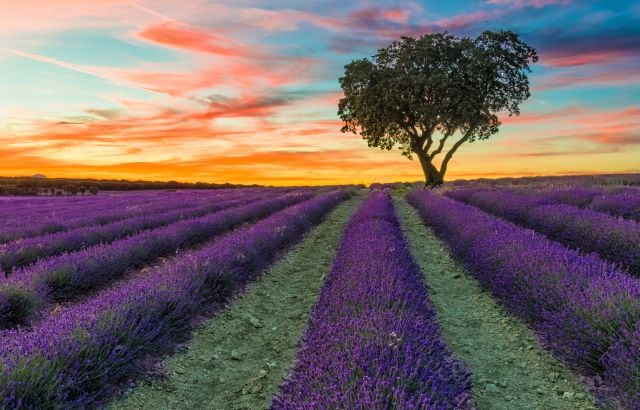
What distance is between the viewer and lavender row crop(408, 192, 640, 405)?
3.55 m

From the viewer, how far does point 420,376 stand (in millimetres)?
2654

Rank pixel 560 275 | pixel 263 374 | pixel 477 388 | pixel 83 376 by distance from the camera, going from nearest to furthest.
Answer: pixel 83 376 → pixel 477 388 → pixel 263 374 → pixel 560 275

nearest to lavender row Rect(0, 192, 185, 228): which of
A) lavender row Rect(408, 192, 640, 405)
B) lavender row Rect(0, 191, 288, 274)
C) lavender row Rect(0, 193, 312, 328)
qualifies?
lavender row Rect(0, 191, 288, 274)

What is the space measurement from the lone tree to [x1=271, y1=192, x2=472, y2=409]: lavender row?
83.4ft

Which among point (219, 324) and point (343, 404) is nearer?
point (343, 404)

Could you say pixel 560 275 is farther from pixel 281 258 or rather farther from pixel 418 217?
pixel 418 217

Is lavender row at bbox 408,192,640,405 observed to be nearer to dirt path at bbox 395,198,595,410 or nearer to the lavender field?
the lavender field

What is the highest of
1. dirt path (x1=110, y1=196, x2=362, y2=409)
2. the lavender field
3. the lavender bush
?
the lavender bush

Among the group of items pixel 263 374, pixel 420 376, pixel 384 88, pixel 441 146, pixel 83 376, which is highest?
pixel 384 88

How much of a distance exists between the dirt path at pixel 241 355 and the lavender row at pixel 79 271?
2.07 metres

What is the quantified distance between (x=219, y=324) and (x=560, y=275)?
12.6 ft

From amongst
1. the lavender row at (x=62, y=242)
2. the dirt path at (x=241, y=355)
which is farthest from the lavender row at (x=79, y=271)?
the dirt path at (x=241, y=355)

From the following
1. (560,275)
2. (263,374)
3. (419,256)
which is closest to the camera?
(263,374)

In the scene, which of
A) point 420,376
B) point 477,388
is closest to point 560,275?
point 477,388
